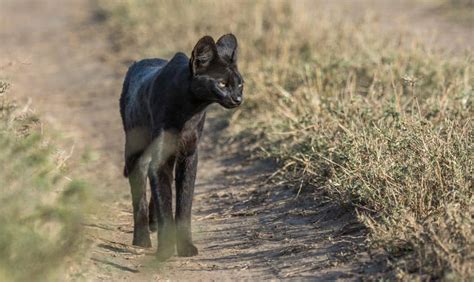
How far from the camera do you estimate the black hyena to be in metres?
5.86

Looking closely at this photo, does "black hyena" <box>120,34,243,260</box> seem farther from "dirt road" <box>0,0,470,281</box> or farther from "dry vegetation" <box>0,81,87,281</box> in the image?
"dry vegetation" <box>0,81,87,281</box>

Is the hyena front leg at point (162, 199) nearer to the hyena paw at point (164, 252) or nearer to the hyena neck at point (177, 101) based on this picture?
the hyena paw at point (164, 252)

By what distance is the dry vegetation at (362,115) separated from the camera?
199 inches

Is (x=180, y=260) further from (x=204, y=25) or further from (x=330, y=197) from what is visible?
(x=204, y=25)

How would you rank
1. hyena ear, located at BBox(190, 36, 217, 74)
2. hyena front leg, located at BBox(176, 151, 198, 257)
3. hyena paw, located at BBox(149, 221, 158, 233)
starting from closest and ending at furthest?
1. hyena ear, located at BBox(190, 36, 217, 74)
2. hyena front leg, located at BBox(176, 151, 198, 257)
3. hyena paw, located at BBox(149, 221, 158, 233)

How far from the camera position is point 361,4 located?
15828mm

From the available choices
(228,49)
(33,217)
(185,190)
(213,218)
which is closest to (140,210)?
(185,190)

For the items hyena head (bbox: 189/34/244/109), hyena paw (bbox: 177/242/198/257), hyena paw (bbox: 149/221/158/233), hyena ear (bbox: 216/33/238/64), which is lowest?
hyena paw (bbox: 149/221/158/233)

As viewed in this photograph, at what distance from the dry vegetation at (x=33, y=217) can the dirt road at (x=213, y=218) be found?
0.89 ft

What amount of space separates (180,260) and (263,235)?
2.01 ft

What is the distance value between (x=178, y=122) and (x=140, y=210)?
28.6 inches

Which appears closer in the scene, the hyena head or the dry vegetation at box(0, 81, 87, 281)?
the dry vegetation at box(0, 81, 87, 281)

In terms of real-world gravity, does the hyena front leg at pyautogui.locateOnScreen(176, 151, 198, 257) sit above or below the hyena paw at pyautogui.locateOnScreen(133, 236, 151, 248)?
above

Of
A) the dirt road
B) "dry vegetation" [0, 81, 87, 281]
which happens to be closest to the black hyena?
the dirt road
